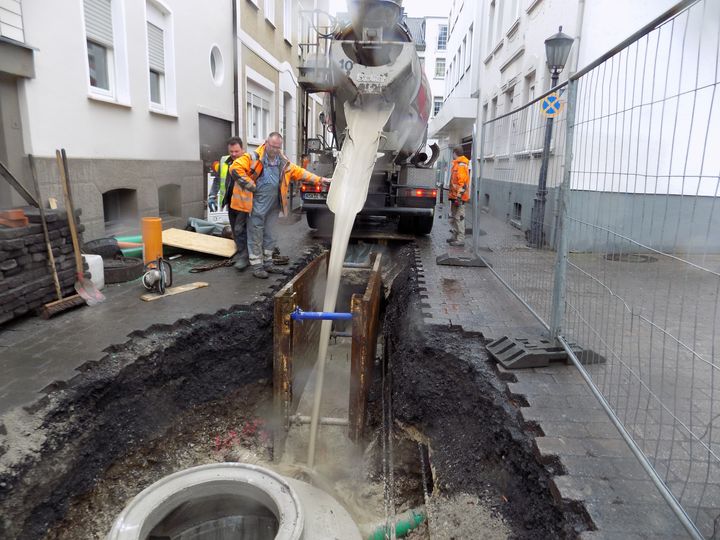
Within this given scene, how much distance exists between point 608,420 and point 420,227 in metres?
6.36

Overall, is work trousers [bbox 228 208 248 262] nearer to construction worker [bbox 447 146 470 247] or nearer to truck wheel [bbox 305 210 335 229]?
truck wheel [bbox 305 210 335 229]

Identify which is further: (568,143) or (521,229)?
(521,229)

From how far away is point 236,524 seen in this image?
3156 millimetres

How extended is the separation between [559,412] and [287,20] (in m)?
16.1

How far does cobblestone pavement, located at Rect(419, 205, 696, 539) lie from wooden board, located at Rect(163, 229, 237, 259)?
291 cm

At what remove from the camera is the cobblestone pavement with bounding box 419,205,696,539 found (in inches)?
84.9

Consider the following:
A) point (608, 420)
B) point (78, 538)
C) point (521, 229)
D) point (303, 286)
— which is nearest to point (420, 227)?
point (521, 229)

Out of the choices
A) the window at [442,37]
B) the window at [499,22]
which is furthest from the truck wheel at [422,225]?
the window at [442,37]

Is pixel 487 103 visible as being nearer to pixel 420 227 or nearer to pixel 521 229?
pixel 420 227

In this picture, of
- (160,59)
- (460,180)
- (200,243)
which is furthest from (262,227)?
(160,59)

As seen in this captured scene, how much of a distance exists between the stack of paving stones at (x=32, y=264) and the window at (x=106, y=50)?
2778mm

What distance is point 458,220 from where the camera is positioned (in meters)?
8.45

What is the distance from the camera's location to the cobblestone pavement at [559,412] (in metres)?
2.16

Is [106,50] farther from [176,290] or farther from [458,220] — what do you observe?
[458,220]
